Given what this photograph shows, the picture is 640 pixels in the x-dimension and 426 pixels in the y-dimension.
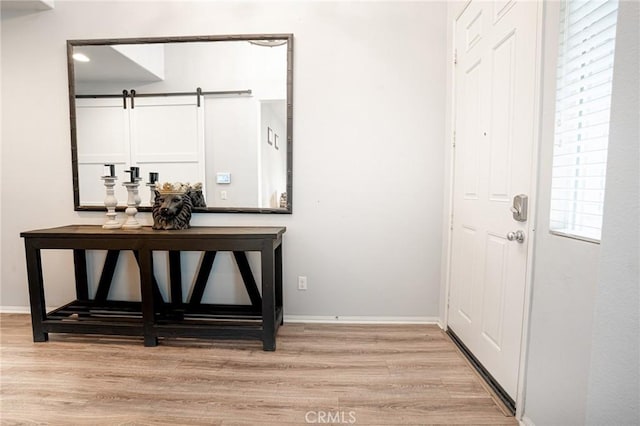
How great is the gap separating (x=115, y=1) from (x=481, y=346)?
12.2ft

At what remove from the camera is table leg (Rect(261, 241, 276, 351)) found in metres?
1.94

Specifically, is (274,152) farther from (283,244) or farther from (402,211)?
(402,211)

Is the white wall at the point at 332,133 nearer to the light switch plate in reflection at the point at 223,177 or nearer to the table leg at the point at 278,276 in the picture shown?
the table leg at the point at 278,276

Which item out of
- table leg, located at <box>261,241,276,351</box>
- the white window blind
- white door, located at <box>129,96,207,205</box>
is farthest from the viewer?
white door, located at <box>129,96,207,205</box>

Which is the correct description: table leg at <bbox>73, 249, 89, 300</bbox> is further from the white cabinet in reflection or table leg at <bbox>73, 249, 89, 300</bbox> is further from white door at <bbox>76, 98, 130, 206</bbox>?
the white cabinet in reflection

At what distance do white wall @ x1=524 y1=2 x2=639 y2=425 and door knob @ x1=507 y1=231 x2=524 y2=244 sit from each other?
10cm

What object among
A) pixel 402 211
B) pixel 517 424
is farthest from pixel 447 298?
pixel 517 424

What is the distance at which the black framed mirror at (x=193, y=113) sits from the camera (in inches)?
90.0

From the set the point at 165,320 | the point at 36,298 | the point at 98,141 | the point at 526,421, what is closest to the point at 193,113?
the point at 98,141

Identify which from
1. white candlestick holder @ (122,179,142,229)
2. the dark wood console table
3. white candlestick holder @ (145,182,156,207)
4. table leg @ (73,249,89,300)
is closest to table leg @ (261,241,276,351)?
the dark wood console table

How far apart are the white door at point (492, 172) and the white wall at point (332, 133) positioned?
28cm

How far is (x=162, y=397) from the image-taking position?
60.4 inches

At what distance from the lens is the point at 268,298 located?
195 cm

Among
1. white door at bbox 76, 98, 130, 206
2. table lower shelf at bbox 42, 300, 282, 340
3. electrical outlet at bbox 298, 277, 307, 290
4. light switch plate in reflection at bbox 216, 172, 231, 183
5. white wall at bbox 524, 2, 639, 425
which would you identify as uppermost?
white door at bbox 76, 98, 130, 206
